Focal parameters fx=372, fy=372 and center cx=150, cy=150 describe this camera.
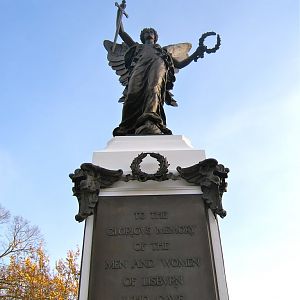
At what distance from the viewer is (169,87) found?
7.00 metres

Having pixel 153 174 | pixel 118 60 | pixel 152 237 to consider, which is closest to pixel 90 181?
pixel 153 174

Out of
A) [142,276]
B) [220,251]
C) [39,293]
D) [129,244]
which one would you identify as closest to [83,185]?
[129,244]

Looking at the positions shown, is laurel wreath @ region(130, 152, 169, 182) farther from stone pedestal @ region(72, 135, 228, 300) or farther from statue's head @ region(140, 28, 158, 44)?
statue's head @ region(140, 28, 158, 44)

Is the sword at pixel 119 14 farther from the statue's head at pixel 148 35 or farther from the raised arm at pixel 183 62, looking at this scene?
the raised arm at pixel 183 62

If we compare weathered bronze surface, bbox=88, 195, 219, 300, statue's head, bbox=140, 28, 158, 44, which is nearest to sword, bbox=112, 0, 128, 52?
statue's head, bbox=140, 28, 158, 44

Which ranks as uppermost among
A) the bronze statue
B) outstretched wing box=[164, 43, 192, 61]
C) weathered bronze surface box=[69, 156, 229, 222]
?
outstretched wing box=[164, 43, 192, 61]

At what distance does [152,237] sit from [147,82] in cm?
291

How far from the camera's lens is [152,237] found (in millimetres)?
3682

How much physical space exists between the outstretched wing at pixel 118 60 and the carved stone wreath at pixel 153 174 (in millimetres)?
3915

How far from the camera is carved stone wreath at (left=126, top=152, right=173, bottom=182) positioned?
4016 mm

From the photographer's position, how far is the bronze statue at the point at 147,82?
5.29 metres

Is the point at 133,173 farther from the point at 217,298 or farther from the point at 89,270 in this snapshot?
the point at 217,298

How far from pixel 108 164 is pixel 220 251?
155 cm

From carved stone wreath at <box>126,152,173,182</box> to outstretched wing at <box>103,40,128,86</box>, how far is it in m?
3.91
